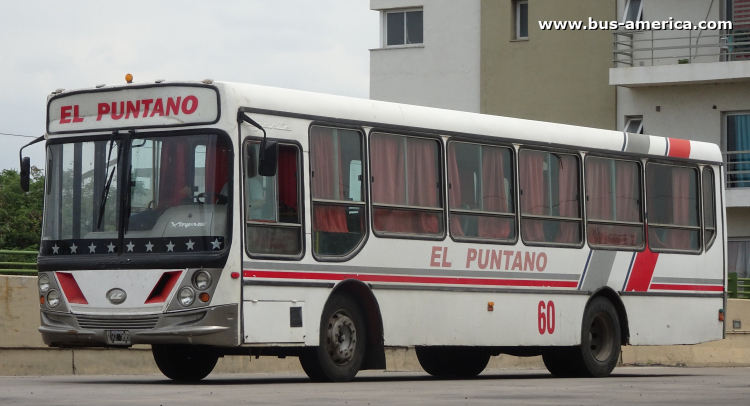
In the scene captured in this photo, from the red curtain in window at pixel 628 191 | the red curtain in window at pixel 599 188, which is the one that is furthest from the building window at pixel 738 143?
the red curtain in window at pixel 599 188

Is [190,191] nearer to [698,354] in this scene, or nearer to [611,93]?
[698,354]

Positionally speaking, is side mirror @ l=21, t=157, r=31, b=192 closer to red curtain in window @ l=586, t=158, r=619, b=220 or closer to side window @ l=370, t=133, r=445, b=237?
side window @ l=370, t=133, r=445, b=237

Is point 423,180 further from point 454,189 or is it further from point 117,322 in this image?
point 117,322

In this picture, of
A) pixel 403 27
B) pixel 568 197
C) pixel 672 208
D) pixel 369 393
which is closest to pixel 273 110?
pixel 369 393

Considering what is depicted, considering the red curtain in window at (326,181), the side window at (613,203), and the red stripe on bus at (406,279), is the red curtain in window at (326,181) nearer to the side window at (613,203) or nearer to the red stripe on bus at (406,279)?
the red stripe on bus at (406,279)

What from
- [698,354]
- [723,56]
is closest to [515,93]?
[723,56]

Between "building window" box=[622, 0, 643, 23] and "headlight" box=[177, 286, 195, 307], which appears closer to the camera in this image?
"headlight" box=[177, 286, 195, 307]

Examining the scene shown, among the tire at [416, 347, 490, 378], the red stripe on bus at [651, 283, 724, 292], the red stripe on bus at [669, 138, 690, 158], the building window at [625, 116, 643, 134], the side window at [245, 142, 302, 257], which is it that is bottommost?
the tire at [416, 347, 490, 378]

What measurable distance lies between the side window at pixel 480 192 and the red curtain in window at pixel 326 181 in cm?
178

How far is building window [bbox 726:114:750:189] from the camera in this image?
33.1 m

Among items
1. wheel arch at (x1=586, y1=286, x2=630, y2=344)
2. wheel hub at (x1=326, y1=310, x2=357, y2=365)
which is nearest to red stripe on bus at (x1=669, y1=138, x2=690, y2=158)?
wheel arch at (x1=586, y1=286, x2=630, y2=344)

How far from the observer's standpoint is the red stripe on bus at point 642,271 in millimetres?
18562

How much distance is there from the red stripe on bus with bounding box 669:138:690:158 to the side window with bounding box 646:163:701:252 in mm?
173

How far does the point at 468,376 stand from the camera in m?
18.5
